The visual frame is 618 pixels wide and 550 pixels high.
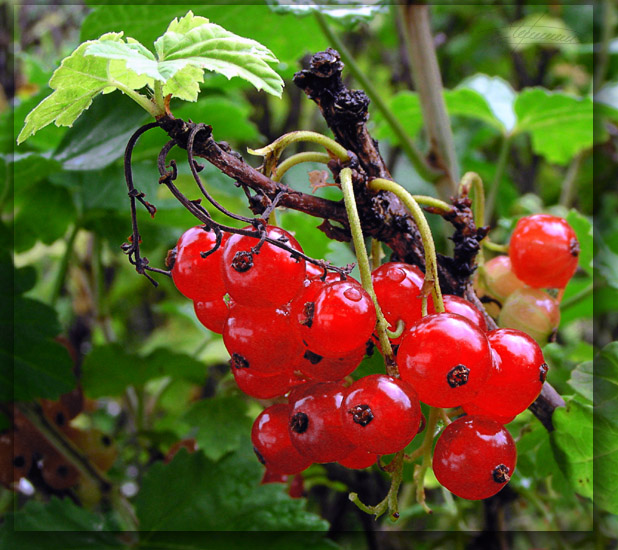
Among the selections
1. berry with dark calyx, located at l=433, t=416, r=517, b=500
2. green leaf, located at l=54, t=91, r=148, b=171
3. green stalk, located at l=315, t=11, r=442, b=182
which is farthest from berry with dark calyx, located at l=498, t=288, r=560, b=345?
green leaf, located at l=54, t=91, r=148, b=171

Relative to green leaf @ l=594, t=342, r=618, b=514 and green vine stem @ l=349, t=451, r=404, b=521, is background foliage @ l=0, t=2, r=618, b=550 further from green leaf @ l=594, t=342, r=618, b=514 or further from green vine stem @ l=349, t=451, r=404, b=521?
green vine stem @ l=349, t=451, r=404, b=521

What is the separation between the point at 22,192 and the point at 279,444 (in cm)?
81

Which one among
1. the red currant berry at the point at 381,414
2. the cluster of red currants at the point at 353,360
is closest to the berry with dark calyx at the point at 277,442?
the cluster of red currants at the point at 353,360

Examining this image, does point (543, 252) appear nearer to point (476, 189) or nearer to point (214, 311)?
point (476, 189)

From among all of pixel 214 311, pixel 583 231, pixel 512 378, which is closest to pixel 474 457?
pixel 512 378

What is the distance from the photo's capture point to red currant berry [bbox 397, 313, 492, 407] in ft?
1.64

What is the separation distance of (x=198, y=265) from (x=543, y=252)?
17.4 inches

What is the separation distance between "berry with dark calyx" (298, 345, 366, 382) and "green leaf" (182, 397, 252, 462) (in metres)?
0.43

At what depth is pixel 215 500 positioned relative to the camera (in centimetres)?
91

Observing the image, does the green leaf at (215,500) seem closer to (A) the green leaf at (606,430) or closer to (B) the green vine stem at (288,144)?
(A) the green leaf at (606,430)

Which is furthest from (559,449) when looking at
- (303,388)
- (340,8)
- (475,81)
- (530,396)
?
(475,81)

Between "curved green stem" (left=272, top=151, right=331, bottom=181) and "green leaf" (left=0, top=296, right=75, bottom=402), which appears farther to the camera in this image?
"green leaf" (left=0, top=296, right=75, bottom=402)

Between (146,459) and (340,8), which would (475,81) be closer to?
(340,8)

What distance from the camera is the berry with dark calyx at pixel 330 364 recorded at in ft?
1.81
